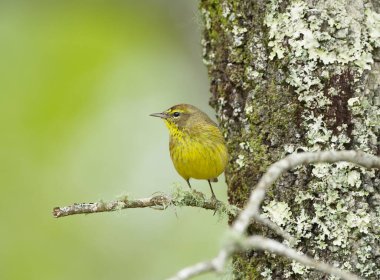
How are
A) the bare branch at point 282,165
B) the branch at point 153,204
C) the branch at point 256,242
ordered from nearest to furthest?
the branch at point 256,242
the bare branch at point 282,165
the branch at point 153,204

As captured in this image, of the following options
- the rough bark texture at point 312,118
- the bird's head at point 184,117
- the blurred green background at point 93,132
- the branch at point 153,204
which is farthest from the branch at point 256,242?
the blurred green background at point 93,132

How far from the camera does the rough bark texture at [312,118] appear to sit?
4004 mm

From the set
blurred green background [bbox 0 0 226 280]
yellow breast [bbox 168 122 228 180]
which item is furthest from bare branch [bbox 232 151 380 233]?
blurred green background [bbox 0 0 226 280]

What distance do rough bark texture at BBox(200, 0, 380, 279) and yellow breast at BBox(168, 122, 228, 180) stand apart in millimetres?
852

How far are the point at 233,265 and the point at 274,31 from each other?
1.38 meters

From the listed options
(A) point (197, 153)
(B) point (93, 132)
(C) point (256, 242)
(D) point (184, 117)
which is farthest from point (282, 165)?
(B) point (93, 132)

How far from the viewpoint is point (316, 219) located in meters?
4.04

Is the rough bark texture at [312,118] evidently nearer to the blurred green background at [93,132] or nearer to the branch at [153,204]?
the branch at [153,204]

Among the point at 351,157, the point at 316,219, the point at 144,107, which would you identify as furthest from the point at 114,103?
the point at 351,157

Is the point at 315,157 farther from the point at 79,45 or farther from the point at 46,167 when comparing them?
the point at 46,167

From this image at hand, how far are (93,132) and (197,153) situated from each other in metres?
6.12

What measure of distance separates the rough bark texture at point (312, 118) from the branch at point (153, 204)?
0.90ft

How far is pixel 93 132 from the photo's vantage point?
11.5 metres

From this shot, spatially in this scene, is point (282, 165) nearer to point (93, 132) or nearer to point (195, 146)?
point (195, 146)
